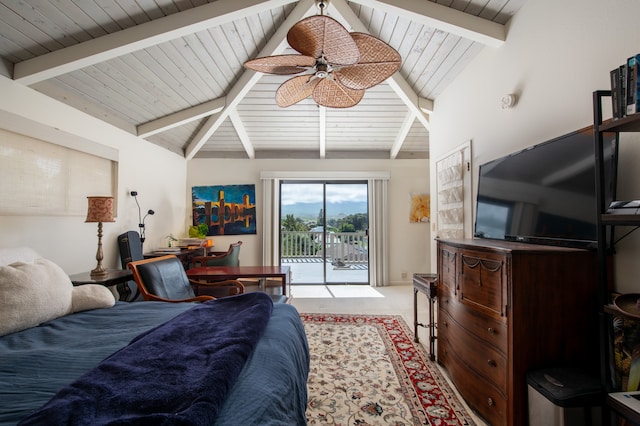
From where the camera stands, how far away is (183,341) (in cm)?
117

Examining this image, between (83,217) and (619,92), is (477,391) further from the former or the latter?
(83,217)

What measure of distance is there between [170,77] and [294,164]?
99.2 inches

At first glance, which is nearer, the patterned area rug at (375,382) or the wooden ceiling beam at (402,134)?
the patterned area rug at (375,382)

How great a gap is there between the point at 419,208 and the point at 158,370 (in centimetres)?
494

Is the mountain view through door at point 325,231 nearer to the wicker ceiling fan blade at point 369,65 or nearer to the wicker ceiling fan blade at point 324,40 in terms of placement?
the wicker ceiling fan blade at point 369,65

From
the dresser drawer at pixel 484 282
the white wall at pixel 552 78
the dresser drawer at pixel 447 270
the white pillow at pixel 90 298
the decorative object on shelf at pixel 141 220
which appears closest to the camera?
the white wall at pixel 552 78

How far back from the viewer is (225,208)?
518 centimetres

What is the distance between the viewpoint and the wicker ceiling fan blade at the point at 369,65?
1.73m

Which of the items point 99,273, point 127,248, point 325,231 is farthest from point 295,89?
point 325,231

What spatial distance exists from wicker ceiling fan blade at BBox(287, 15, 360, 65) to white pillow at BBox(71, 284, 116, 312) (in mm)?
2007

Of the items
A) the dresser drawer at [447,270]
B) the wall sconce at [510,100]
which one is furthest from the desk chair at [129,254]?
the wall sconce at [510,100]

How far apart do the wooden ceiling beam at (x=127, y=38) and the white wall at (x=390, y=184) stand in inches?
115

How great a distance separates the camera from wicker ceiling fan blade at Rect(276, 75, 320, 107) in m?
2.13

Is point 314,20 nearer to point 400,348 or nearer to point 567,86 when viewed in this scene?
point 567,86
